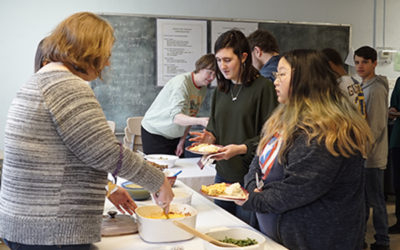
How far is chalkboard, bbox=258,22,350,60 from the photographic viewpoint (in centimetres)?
484

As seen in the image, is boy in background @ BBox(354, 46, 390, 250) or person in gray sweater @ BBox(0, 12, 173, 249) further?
boy in background @ BBox(354, 46, 390, 250)

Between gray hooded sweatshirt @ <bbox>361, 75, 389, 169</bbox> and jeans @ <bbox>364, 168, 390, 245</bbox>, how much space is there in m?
0.08

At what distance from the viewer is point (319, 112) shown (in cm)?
142

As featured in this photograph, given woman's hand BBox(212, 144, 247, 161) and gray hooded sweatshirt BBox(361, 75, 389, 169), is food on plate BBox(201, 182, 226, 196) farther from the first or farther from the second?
gray hooded sweatshirt BBox(361, 75, 389, 169)

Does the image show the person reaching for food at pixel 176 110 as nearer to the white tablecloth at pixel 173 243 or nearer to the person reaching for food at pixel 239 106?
the person reaching for food at pixel 239 106

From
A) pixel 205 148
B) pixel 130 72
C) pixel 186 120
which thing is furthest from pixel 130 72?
pixel 205 148

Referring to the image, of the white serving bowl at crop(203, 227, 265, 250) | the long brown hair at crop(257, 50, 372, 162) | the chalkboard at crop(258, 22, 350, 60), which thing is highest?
the chalkboard at crop(258, 22, 350, 60)

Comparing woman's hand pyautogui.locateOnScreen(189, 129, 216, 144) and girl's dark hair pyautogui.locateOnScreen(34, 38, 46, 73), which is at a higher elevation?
girl's dark hair pyautogui.locateOnScreen(34, 38, 46, 73)

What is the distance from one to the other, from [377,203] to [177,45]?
97.3 inches

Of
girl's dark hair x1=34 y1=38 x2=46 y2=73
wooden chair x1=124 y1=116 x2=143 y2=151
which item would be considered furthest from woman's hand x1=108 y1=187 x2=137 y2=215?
wooden chair x1=124 y1=116 x2=143 y2=151

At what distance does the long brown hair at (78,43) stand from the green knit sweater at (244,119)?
1068 millimetres

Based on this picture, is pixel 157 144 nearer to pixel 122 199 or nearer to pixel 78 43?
pixel 122 199

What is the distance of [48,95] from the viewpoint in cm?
105

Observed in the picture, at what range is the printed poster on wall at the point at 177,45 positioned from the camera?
4.41 m
